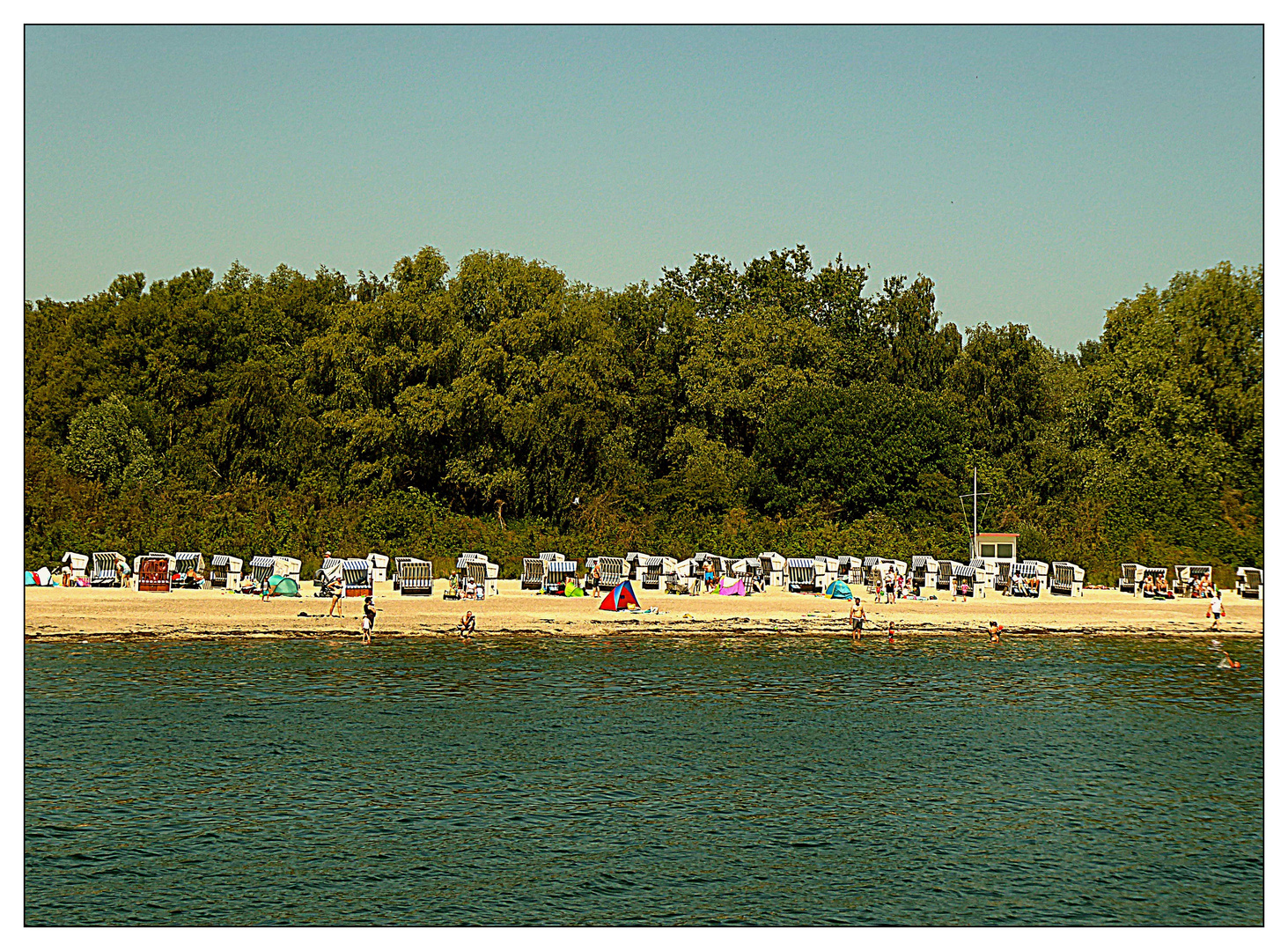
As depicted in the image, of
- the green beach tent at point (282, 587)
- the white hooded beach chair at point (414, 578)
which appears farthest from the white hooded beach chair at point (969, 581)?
the green beach tent at point (282, 587)

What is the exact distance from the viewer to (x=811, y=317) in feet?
190

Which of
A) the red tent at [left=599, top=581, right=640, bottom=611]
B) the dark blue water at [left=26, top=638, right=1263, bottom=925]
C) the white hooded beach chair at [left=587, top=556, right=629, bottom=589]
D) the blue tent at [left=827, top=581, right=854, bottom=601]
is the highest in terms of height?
the white hooded beach chair at [left=587, top=556, right=629, bottom=589]

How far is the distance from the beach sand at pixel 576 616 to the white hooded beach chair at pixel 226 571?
0.66 metres

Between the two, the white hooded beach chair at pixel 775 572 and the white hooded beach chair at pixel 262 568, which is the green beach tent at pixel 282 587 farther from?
the white hooded beach chair at pixel 775 572

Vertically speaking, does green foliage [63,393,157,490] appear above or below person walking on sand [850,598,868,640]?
above

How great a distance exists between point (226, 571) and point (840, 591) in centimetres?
1792

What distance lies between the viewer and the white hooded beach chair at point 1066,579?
124ft

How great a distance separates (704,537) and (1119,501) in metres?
14.5

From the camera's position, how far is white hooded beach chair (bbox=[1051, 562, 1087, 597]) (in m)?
37.7

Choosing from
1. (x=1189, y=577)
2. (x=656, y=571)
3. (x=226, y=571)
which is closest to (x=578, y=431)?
(x=656, y=571)

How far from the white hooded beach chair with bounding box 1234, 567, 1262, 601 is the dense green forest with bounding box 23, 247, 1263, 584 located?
1.59 metres

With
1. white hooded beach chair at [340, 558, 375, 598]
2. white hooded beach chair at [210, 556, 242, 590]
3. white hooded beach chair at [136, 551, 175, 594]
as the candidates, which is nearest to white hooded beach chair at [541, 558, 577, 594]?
white hooded beach chair at [340, 558, 375, 598]

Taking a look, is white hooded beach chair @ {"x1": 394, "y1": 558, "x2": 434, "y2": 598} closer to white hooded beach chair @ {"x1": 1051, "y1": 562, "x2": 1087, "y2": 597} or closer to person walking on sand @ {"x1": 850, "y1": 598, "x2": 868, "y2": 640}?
person walking on sand @ {"x1": 850, "y1": 598, "x2": 868, "y2": 640}
